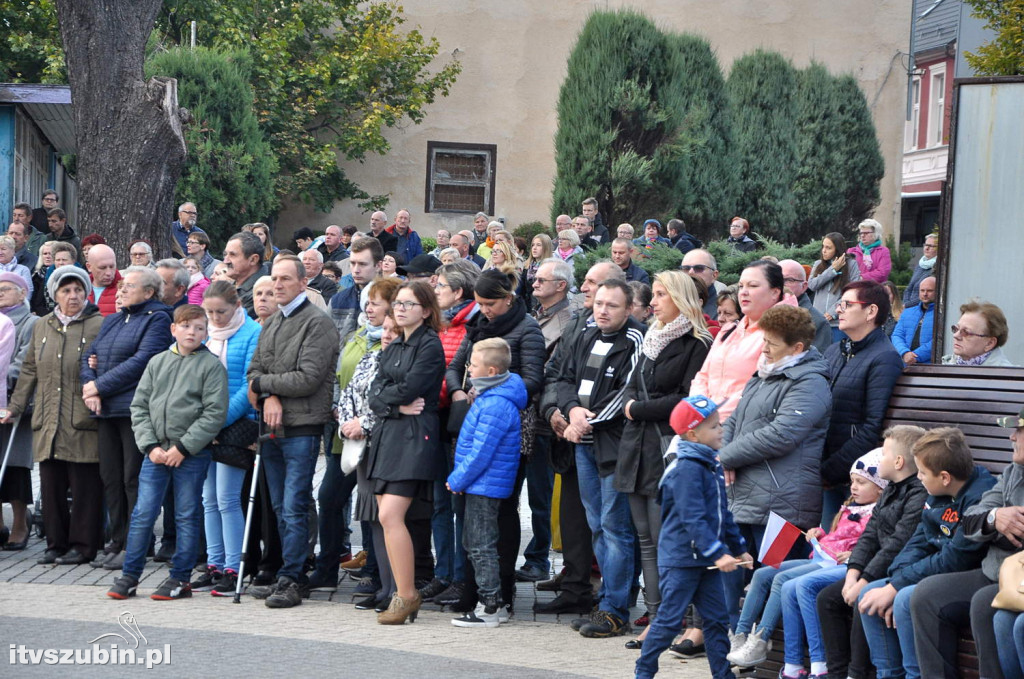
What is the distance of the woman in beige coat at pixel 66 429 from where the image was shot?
9609mm

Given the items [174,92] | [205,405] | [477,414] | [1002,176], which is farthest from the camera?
[174,92]

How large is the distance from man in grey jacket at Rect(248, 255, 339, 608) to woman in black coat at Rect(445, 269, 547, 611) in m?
0.86

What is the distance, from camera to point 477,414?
26.0 feet

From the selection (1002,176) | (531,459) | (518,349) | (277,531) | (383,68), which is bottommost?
(277,531)

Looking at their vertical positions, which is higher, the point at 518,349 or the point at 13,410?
the point at 518,349

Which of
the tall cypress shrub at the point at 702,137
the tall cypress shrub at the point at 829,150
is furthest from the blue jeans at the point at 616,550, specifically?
the tall cypress shrub at the point at 829,150

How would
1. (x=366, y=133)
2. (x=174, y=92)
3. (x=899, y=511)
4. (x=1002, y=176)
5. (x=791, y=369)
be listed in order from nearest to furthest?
(x=899, y=511) → (x=791, y=369) → (x=1002, y=176) → (x=174, y=92) → (x=366, y=133)

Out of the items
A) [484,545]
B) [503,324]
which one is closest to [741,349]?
[503,324]

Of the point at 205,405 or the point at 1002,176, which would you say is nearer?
the point at 205,405

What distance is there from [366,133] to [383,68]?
4.77 feet

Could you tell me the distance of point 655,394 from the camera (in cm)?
766

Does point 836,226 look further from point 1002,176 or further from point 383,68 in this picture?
point 1002,176

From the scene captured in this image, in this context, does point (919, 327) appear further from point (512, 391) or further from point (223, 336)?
point (223, 336)

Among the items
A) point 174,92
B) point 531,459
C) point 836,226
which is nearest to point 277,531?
point 531,459
